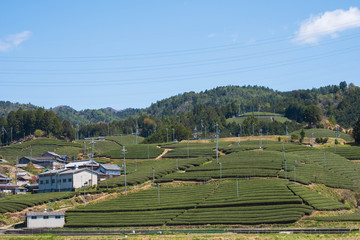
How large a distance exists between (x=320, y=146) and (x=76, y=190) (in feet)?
212

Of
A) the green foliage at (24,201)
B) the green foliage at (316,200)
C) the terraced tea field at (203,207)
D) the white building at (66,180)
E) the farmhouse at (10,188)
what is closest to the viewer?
the terraced tea field at (203,207)

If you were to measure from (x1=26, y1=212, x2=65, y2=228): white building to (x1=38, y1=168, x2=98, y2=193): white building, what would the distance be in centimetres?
2124

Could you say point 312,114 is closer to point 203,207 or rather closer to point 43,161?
point 43,161

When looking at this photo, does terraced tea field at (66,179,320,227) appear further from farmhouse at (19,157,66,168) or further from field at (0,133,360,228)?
farmhouse at (19,157,66,168)

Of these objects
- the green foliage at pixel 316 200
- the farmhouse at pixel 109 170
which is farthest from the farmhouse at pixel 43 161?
the green foliage at pixel 316 200

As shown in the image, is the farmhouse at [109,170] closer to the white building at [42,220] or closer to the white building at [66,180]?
the white building at [66,180]

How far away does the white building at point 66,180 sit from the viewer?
96.8m

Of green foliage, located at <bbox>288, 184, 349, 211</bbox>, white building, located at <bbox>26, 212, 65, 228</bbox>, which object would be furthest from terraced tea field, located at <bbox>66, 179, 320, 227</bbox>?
white building, located at <bbox>26, 212, 65, 228</bbox>

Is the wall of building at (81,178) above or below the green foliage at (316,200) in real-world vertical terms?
above

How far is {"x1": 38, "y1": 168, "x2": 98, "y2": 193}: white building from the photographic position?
317 ft

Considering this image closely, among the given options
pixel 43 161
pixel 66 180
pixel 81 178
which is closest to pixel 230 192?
pixel 81 178

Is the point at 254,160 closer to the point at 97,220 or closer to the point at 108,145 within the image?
the point at 97,220

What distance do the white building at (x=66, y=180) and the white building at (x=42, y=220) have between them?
2124cm

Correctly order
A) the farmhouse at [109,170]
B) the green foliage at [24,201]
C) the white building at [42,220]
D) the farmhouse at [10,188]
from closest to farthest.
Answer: the white building at [42,220] → the green foliage at [24,201] → the farmhouse at [10,188] → the farmhouse at [109,170]
